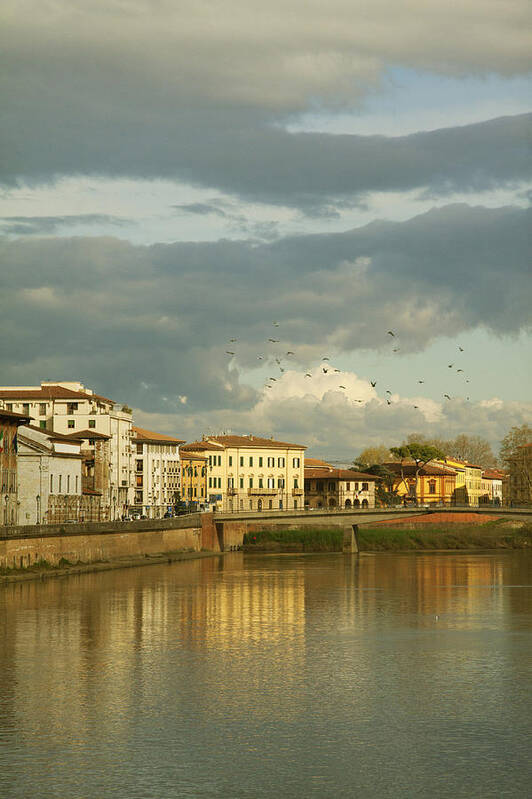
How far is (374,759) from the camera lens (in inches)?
923

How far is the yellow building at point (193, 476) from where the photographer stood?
153 metres

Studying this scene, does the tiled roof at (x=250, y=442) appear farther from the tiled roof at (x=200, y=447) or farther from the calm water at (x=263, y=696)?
the calm water at (x=263, y=696)

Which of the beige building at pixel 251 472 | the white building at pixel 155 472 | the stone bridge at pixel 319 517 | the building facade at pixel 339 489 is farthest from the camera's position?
the building facade at pixel 339 489

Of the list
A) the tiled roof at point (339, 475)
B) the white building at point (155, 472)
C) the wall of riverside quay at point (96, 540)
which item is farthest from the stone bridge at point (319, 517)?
the tiled roof at point (339, 475)

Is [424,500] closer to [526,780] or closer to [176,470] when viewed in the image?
[176,470]

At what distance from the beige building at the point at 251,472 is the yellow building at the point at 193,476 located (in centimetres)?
108

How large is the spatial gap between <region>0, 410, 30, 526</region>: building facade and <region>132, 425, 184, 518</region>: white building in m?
42.5

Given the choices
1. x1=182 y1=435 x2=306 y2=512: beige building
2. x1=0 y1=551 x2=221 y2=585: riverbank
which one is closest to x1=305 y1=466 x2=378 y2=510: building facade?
x1=182 y1=435 x2=306 y2=512: beige building

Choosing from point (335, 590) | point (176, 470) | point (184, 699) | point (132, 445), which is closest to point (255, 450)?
point (176, 470)

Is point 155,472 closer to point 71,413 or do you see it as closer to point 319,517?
point 71,413

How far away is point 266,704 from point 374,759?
6008 millimetres

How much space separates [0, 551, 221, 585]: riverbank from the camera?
62906mm

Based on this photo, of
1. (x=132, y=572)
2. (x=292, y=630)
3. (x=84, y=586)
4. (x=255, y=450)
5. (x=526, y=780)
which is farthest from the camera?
(x=255, y=450)

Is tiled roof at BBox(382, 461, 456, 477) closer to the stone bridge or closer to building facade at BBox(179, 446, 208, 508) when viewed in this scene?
building facade at BBox(179, 446, 208, 508)
